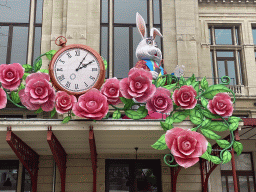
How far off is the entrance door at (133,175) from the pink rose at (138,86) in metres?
8.43

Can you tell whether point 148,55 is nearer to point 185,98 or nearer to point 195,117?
point 195,117

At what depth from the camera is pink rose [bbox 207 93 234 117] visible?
7656 millimetres

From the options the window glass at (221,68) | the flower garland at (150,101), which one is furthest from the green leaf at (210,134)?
the window glass at (221,68)

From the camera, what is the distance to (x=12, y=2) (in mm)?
18438

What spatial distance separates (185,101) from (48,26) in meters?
12.4

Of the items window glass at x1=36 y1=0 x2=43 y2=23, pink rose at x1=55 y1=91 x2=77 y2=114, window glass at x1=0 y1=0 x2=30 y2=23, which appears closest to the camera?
→ pink rose at x1=55 y1=91 x2=77 y2=114

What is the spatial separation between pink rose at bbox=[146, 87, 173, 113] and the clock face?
3832 mm

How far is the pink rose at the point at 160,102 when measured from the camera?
290 inches

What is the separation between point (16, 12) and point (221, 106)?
14.2m

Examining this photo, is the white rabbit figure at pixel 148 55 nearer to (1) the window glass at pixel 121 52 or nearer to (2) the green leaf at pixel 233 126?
(1) the window glass at pixel 121 52

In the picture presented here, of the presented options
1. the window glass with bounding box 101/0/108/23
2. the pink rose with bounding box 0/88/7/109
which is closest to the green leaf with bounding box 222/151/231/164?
the pink rose with bounding box 0/88/7/109

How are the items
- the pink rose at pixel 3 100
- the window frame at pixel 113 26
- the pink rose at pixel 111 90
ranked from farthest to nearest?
the window frame at pixel 113 26 → the pink rose at pixel 3 100 → the pink rose at pixel 111 90

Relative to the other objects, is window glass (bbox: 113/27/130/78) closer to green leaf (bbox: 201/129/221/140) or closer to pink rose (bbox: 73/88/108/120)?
pink rose (bbox: 73/88/108/120)

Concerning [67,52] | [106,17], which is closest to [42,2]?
[106,17]
